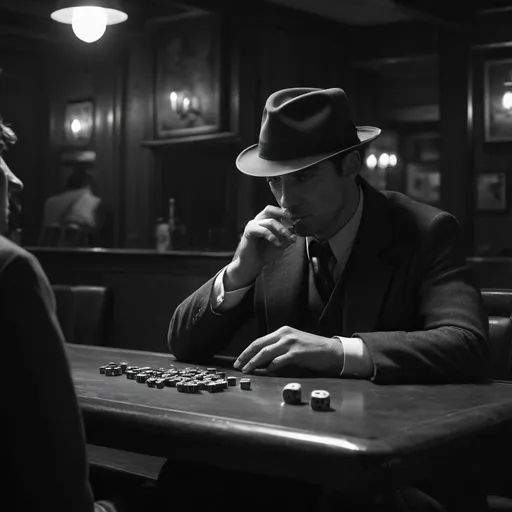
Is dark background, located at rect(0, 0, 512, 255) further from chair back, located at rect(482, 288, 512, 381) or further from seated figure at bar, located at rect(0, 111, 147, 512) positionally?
seated figure at bar, located at rect(0, 111, 147, 512)

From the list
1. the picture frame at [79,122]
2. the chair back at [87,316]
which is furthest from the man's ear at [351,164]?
the picture frame at [79,122]

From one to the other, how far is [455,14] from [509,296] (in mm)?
4992

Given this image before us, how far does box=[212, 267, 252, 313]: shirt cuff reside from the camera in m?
2.42

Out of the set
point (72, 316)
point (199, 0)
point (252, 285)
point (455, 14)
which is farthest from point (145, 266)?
point (455, 14)

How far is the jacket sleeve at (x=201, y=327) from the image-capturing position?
7.75 feet

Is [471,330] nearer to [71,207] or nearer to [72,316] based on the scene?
[72,316]

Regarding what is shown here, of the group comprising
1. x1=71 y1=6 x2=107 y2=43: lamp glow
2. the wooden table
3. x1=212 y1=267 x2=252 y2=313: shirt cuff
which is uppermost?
x1=71 y1=6 x2=107 y2=43: lamp glow

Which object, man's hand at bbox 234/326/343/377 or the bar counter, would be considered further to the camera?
the bar counter

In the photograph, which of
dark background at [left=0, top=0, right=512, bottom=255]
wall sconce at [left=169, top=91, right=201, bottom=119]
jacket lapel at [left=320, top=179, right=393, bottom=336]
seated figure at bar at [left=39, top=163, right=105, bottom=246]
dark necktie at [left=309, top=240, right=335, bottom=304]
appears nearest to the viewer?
jacket lapel at [left=320, top=179, right=393, bottom=336]

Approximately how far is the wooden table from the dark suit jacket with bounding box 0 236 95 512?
1.25 ft

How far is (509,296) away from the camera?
2510 mm

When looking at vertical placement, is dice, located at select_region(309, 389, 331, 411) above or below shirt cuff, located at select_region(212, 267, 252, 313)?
below

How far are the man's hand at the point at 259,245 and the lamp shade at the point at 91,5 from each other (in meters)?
2.96

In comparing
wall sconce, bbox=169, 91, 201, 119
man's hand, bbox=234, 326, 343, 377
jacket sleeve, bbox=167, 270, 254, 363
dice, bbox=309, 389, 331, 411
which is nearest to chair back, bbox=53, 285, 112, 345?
jacket sleeve, bbox=167, 270, 254, 363
